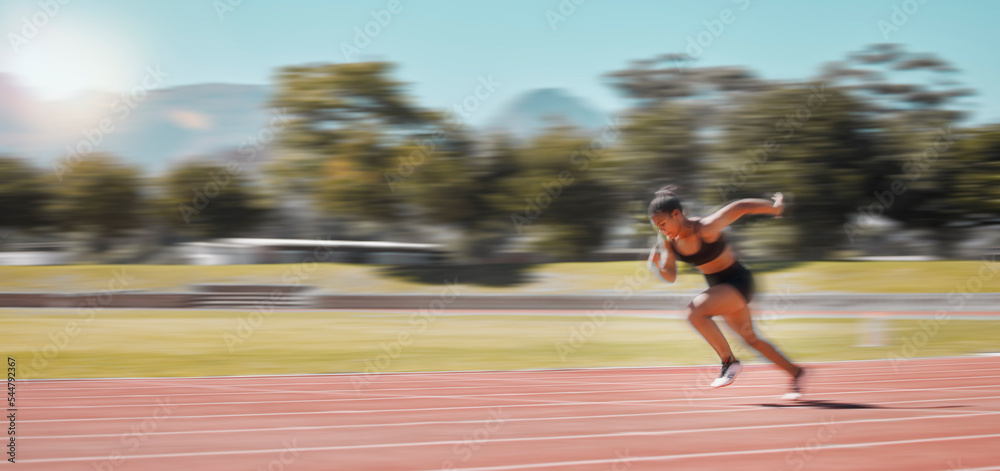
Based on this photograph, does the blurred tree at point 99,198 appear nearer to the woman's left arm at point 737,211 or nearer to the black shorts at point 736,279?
the black shorts at point 736,279

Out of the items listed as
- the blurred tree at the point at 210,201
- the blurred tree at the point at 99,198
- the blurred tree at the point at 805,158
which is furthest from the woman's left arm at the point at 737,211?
the blurred tree at the point at 99,198

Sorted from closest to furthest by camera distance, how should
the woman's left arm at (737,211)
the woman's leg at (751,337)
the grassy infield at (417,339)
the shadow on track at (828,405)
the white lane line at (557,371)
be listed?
the woman's left arm at (737,211) < the shadow on track at (828,405) < the woman's leg at (751,337) < the white lane line at (557,371) < the grassy infield at (417,339)

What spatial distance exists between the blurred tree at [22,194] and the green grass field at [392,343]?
31.9 meters

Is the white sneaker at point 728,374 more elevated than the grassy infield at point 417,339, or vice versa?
the white sneaker at point 728,374

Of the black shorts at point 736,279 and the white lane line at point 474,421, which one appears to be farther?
the black shorts at point 736,279

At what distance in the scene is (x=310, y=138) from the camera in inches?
1860

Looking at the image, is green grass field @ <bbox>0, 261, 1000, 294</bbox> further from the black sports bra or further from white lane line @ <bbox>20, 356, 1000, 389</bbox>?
the black sports bra

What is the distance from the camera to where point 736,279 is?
681 cm

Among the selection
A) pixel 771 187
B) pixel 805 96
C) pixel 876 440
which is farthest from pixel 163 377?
pixel 805 96

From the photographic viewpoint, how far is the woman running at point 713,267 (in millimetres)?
6422

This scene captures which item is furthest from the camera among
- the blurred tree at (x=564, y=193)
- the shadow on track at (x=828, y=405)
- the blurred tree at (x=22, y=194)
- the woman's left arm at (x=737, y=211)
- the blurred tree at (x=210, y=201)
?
the blurred tree at (x=210, y=201)

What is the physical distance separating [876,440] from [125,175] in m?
53.7

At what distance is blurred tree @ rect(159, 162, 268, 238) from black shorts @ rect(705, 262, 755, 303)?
4738 cm

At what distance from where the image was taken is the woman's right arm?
22.0ft
